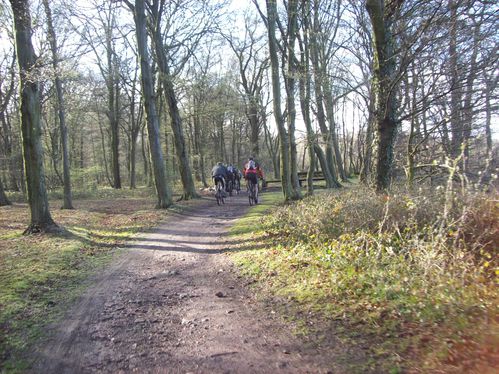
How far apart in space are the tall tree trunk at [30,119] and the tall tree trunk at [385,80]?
873 centimetres

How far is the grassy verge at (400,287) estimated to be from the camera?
312 cm

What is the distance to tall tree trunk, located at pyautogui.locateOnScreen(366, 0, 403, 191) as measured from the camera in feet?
24.8

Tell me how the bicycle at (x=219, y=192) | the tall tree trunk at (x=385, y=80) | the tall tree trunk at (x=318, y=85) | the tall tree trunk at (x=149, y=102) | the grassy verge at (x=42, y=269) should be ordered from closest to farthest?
the grassy verge at (x=42, y=269)
the tall tree trunk at (x=385, y=80)
the tall tree trunk at (x=149, y=102)
the tall tree trunk at (x=318, y=85)
the bicycle at (x=219, y=192)

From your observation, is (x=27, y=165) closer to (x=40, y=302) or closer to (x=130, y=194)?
(x=40, y=302)

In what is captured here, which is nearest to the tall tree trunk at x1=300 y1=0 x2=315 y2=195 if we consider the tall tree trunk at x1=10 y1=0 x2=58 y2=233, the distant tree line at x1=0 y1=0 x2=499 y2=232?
the distant tree line at x1=0 y1=0 x2=499 y2=232

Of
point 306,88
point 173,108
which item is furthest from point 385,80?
point 173,108

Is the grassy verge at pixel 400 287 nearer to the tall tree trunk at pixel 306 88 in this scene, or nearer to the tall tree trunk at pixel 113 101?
the tall tree trunk at pixel 306 88

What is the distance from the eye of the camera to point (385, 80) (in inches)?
298

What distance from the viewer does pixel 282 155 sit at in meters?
13.7

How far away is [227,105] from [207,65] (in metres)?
5.52

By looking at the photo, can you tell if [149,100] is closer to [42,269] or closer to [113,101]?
[42,269]

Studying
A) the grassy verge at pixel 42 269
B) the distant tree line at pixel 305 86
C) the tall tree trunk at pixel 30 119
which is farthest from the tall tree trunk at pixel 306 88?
the tall tree trunk at pixel 30 119

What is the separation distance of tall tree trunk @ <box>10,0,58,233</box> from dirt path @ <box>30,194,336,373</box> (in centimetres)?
416

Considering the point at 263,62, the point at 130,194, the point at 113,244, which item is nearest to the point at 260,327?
the point at 113,244
